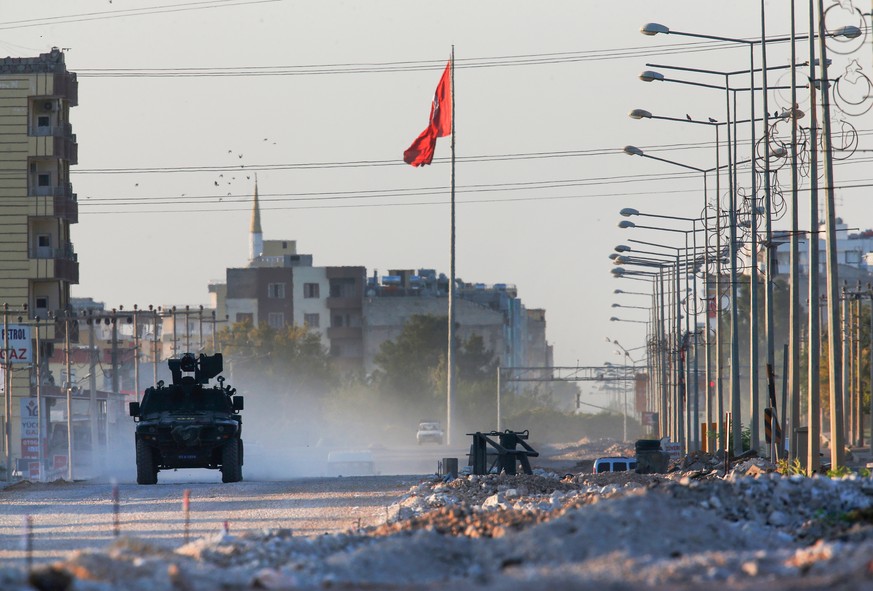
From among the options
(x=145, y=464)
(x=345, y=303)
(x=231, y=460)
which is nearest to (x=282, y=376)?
(x=345, y=303)

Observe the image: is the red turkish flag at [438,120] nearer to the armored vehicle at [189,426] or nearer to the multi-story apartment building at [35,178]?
the multi-story apartment building at [35,178]

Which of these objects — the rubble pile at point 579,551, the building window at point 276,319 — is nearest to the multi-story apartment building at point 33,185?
the building window at point 276,319

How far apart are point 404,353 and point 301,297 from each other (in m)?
13.6

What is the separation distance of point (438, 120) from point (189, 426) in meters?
45.3

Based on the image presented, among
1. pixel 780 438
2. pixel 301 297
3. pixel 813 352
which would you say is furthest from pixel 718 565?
pixel 301 297

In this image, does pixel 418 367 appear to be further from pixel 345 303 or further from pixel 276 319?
pixel 276 319

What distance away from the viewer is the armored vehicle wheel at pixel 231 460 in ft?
118

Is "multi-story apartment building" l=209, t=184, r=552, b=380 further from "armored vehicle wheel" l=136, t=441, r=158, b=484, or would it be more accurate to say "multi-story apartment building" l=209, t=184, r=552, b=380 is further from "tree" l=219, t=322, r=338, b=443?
"armored vehicle wheel" l=136, t=441, r=158, b=484

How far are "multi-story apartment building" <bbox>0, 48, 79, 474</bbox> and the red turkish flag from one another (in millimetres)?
18460

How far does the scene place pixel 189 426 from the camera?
35219mm

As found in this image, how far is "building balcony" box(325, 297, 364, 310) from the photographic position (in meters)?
135

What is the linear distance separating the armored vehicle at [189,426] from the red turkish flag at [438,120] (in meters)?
39.2

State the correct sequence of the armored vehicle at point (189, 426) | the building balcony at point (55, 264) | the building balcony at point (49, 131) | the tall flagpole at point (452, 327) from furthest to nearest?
the building balcony at point (49, 131) → the building balcony at point (55, 264) → the tall flagpole at point (452, 327) → the armored vehicle at point (189, 426)

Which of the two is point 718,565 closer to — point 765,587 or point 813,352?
point 765,587
